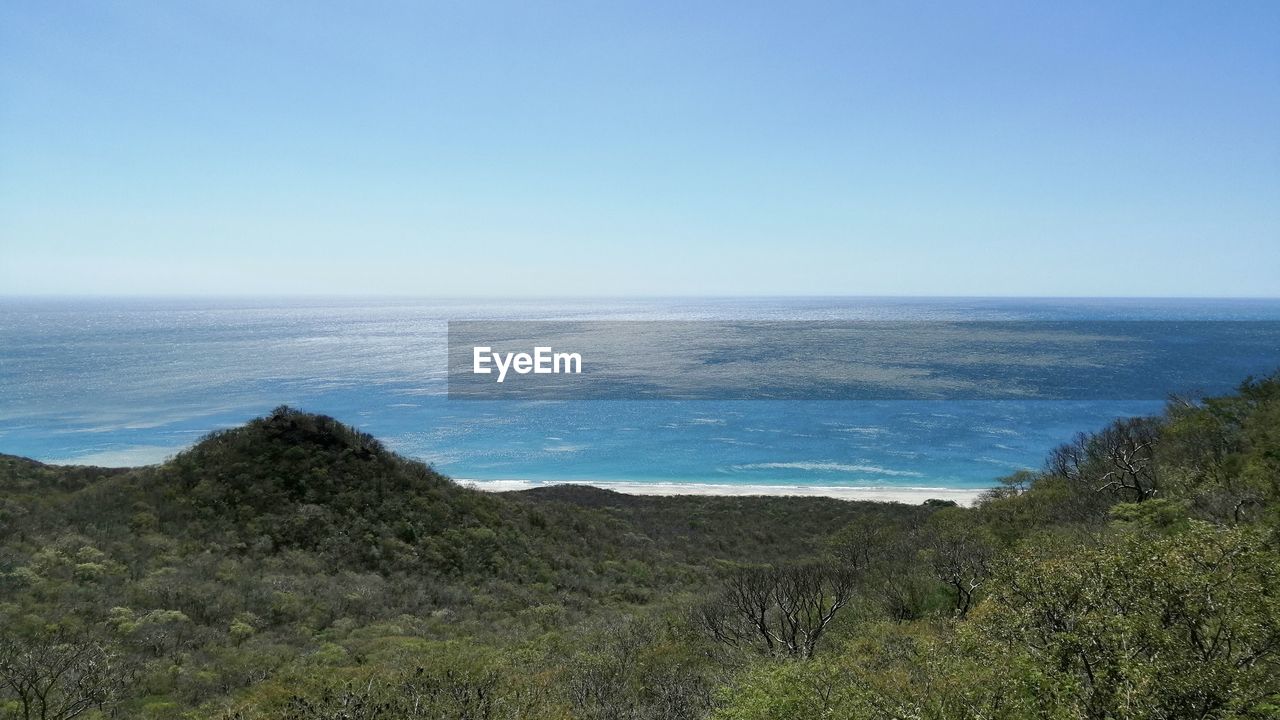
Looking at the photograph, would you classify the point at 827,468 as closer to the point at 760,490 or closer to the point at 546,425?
the point at 760,490

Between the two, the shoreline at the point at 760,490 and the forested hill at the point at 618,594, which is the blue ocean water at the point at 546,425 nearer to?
the shoreline at the point at 760,490

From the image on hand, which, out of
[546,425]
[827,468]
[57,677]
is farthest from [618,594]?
[546,425]

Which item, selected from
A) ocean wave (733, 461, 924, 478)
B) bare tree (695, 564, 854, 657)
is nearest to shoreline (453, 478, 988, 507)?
ocean wave (733, 461, 924, 478)

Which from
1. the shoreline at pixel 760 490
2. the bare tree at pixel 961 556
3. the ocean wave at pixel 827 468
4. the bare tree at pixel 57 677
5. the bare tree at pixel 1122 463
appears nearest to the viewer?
the bare tree at pixel 57 677

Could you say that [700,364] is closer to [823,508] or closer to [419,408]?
[419,408]

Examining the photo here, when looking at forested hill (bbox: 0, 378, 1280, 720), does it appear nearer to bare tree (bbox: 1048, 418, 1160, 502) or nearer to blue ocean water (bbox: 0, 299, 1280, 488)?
bare tree (bbox: 1048, 418, 1160, 502)

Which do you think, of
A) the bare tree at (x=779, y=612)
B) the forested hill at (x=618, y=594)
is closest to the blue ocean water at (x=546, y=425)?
the forested hill at (x=618, y=594)
